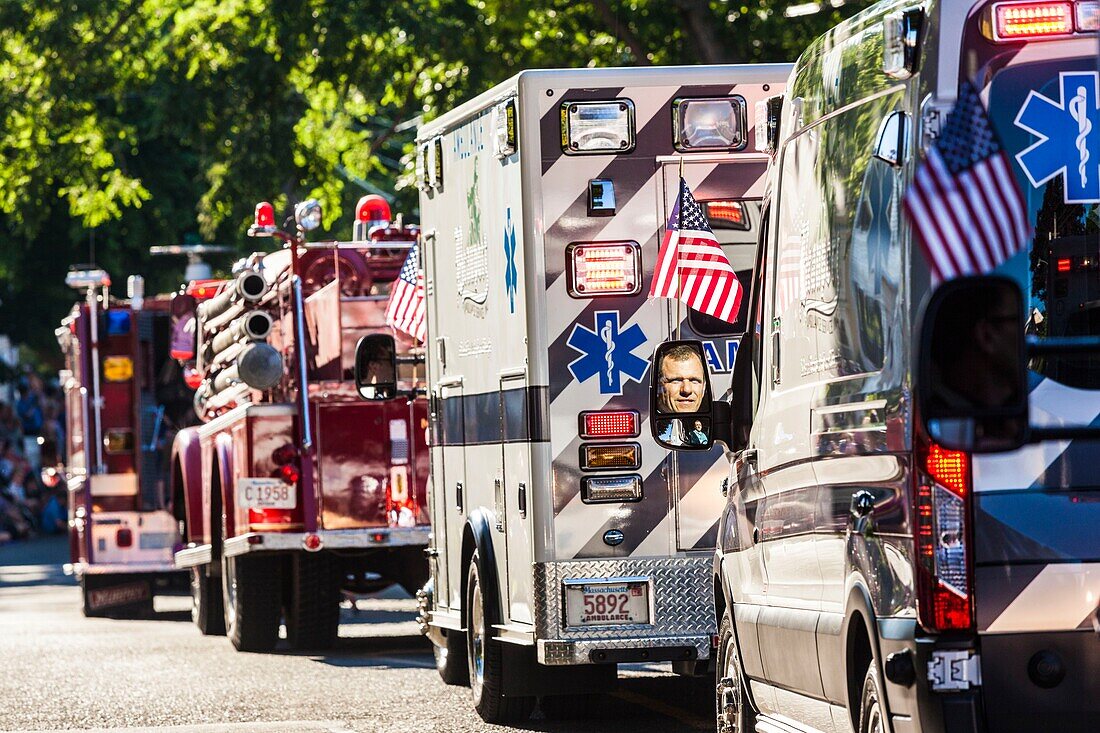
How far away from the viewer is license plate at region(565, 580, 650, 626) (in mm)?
10602

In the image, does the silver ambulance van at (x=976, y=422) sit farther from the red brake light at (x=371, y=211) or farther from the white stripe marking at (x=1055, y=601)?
the red brake light at (x=371, y=211)

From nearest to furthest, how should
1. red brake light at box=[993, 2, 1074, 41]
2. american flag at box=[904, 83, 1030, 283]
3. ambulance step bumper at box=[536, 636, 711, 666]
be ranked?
american flag at box=[904, 83, 1030, 283]
red brake light at box=[993, 2, 1074, 41]
ambulance step bumper at box=[536, 636, 711, 666]

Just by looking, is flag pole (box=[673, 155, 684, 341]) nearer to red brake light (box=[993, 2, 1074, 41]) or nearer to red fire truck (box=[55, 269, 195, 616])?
red brake light (box=[993, 2, 1074, 41])

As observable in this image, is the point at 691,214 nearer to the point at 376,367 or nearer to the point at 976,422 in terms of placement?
the point at 376,367

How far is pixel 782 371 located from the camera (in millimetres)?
7574

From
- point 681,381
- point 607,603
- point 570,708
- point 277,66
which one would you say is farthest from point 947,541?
point 277,66

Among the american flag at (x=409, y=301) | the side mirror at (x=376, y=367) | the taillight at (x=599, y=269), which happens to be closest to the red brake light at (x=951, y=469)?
the taillight at (x=599, y=269)

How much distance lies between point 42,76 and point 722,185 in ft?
59.9

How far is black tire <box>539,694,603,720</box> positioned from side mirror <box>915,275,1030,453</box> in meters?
6.71

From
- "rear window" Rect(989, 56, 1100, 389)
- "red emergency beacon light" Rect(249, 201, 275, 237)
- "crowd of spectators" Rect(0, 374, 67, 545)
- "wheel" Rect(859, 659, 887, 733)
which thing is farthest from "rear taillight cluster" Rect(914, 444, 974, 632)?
"crowd of spectators" Rect(0, 374, 67, 545)

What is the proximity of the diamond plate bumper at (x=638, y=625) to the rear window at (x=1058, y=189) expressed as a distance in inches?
189

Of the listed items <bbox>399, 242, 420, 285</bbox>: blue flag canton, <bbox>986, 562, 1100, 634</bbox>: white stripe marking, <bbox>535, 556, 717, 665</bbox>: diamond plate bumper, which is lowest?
<bbox>535, 556, 717, 665</bbox>: diamond plate bumper

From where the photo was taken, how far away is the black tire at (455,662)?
44.1ft

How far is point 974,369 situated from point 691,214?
218 inches
